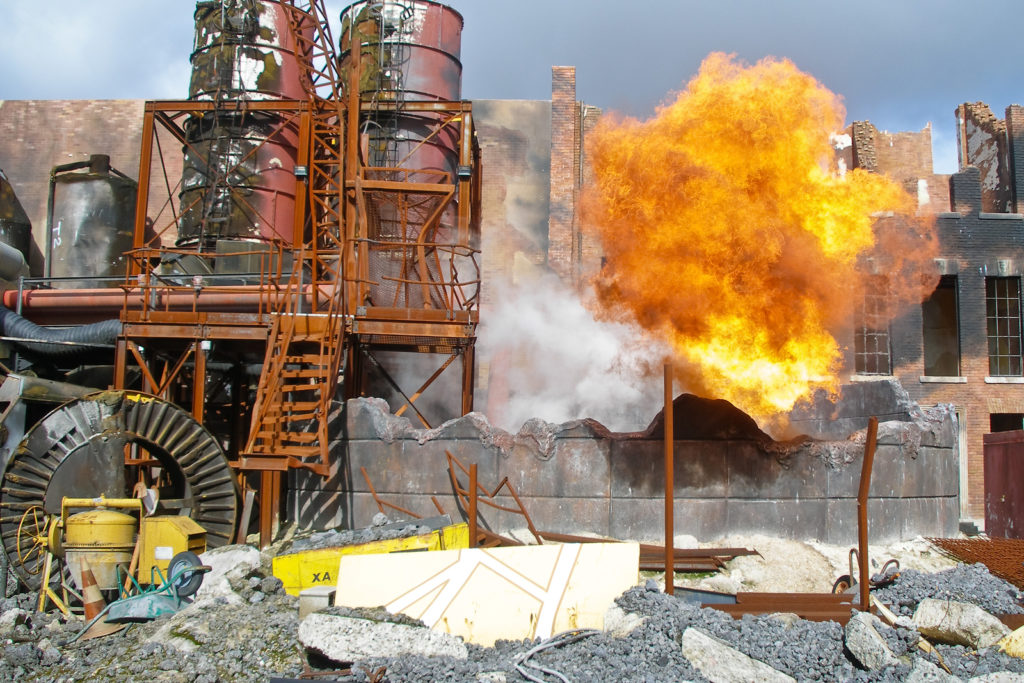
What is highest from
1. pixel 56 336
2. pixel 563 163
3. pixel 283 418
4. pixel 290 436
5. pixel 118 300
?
pixel 563 163

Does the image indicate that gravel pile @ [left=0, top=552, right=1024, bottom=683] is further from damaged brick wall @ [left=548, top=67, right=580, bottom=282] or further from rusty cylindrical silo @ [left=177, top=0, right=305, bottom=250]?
damaged brick wall @ [left=548, top=67, right=580, bottom=282]

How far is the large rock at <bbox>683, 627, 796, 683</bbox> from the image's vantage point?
6852 millimetres

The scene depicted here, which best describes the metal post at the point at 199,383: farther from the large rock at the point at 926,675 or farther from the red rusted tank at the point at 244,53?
the large rock at the point at 926,675

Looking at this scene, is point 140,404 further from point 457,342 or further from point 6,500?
point 457,342

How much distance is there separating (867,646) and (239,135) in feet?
56.6

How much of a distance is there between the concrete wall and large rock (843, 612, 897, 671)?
3923mm

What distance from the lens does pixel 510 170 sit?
2470 centimetres

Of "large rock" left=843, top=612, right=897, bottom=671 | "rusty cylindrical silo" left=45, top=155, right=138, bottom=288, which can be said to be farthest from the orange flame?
"rusty cylindrical silo" left=45, top=155, right=138, bottom=288

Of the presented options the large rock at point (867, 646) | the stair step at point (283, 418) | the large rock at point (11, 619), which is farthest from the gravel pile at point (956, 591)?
the large rock at point (11, 619)

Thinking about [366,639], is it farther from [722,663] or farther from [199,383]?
[199,383]

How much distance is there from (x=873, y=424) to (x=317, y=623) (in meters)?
5.14

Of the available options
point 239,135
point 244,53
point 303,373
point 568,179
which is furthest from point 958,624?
point 244,53

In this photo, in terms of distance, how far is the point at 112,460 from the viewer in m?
12.1

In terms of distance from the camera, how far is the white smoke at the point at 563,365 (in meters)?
17.5
